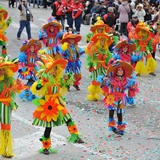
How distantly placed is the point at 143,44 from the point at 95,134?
5.74m

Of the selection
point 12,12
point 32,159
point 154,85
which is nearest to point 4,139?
point 32,159

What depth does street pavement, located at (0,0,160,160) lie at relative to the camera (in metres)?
8.76

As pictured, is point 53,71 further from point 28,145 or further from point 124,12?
point 124,12

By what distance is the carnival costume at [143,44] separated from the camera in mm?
14663

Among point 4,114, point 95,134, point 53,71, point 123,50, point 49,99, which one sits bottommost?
point 95,134

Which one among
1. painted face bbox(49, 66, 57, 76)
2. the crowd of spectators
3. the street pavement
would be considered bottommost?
the street pavement

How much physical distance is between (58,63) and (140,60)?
23.3 feet

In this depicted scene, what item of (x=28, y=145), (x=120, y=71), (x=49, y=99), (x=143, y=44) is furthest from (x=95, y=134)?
(x=143, y=44)

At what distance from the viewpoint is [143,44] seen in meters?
14.9

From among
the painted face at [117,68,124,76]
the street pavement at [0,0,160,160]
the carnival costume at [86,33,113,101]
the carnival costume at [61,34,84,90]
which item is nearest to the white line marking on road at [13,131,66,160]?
the street pavement at [0,0,160,160]

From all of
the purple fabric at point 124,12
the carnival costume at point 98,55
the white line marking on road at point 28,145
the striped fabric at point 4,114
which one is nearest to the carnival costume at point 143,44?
the carnival costume at point 98,55

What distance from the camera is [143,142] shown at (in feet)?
31.2

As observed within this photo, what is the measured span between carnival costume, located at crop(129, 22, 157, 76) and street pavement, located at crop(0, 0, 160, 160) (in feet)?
5.98

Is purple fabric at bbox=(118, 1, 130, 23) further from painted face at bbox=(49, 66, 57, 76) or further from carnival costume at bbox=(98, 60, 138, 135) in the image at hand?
painted face at bbox=(49, 66, 57, 76)
